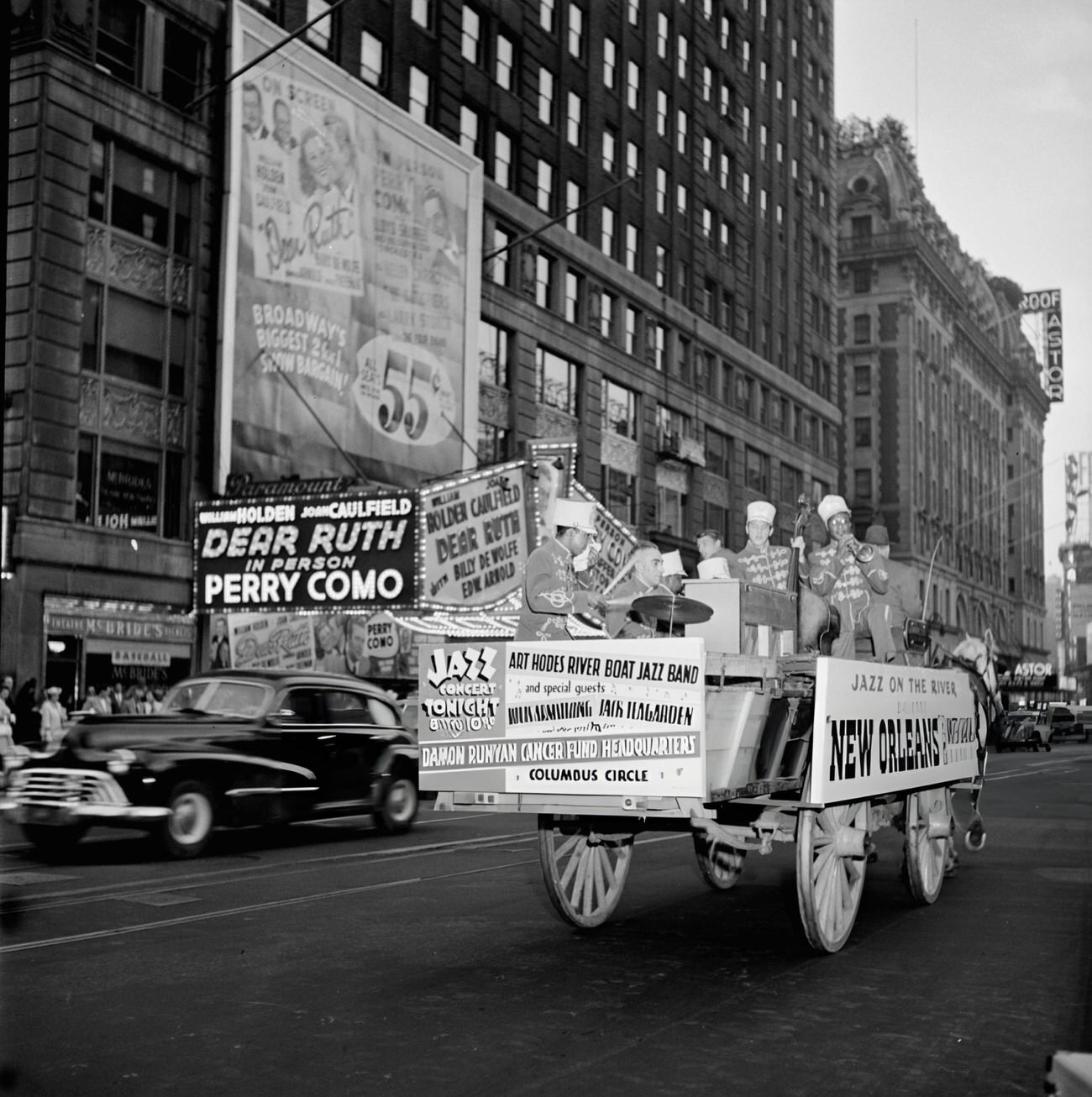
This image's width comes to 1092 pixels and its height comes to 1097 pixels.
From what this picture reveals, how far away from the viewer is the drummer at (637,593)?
7.79 meters

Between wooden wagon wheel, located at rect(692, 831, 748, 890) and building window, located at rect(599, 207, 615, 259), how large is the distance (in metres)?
36.2

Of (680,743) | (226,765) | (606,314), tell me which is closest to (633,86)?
(606,314)

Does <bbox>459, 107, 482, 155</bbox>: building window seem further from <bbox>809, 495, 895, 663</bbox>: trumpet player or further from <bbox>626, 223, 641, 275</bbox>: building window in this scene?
<bbox>809, 495, 895, 663</bbox>: trumpet player

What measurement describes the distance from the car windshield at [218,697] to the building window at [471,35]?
2726 centimetres

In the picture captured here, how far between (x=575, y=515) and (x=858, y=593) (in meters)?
2.52

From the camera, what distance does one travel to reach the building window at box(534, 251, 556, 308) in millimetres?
40938

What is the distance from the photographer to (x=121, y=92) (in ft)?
86.9

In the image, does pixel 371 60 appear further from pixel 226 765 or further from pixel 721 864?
pixel 721 864

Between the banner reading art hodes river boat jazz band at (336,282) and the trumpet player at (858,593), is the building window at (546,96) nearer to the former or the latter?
the banner reading art hodes river boat jazz band at (336,282)

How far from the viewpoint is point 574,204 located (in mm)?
43781

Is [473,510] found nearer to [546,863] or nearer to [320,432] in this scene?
[320,432]

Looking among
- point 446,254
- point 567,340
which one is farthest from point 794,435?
point 446,254

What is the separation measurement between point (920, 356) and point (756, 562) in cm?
8092

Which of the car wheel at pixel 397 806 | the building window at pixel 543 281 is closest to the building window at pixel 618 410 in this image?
the building window at pixel 543 281
